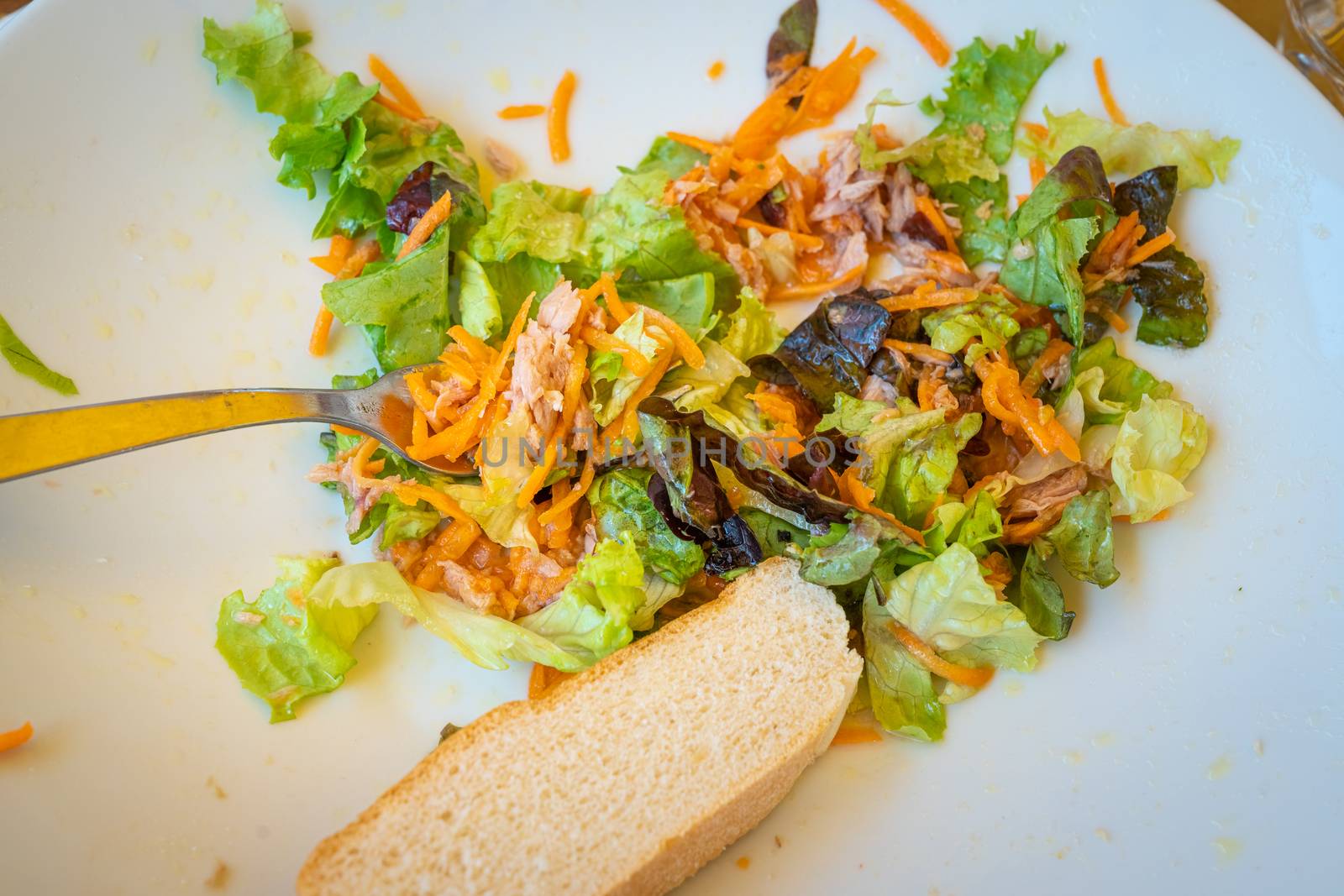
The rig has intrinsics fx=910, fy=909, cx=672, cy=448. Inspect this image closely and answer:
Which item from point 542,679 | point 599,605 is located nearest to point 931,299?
point 599,605

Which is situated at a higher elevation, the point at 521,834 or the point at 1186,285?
the point at 1186,285

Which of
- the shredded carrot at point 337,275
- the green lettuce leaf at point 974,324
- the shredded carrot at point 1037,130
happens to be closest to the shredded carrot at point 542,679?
the shredded carrot at point 337,275

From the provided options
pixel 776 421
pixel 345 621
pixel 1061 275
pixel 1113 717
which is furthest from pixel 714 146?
pixel 1113 717

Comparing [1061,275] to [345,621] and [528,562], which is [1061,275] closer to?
[528,562]

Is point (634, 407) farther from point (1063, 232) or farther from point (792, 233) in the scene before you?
point (1063, 232)

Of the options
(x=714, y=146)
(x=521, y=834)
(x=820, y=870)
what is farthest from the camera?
(x=714, y=146)

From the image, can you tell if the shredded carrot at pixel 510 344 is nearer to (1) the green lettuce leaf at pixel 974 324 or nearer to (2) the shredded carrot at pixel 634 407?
(2) the shredded carrot at pixel 634 407

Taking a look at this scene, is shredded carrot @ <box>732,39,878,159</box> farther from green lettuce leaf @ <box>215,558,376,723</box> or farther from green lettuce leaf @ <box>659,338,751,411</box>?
green lettuce leaf @ <box>215,558,376,723</box>
